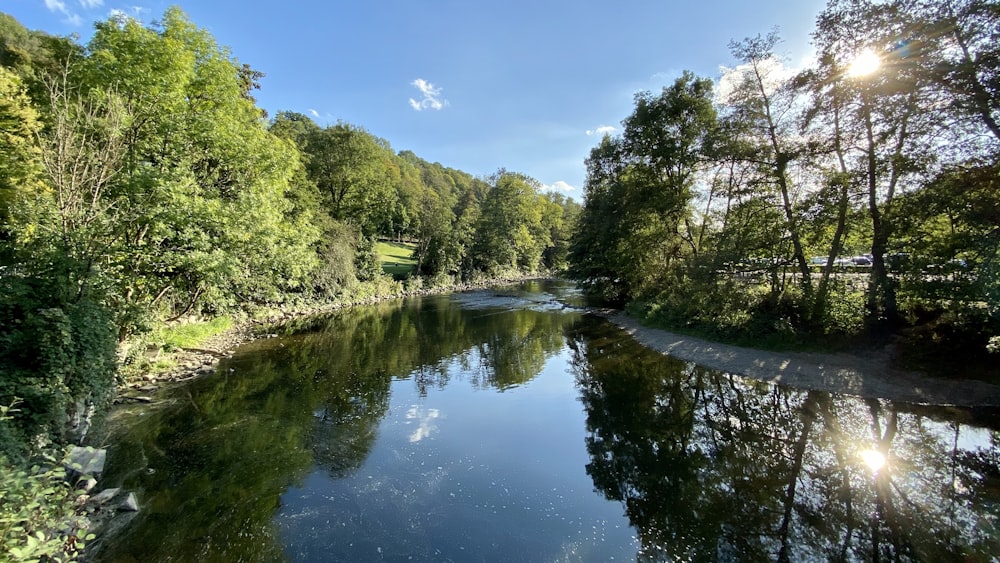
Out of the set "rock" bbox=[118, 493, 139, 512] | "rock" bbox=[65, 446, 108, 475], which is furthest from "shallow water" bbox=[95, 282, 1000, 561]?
"rock" bbox=[65, 446, 108, 475]

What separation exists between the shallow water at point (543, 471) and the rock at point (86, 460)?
646mm

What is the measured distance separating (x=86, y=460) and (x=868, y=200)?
21.8 m

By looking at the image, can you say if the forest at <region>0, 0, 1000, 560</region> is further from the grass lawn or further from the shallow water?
the grass lawn

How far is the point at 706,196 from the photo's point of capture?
2452 cm

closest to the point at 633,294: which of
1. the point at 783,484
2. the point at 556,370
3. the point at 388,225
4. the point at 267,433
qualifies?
the point at 556,370

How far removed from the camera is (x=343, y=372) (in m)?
15.3

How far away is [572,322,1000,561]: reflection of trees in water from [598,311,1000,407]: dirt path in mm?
908

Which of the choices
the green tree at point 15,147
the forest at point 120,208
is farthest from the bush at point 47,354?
the green tree at point 15,147

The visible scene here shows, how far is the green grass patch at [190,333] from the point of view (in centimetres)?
1511

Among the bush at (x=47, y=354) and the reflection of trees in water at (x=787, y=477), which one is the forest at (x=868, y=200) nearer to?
the reflection of trees in water at (x=787, y=477)

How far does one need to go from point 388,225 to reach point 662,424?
50.5 m

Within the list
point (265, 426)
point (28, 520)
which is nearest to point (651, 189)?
point (265, 426)

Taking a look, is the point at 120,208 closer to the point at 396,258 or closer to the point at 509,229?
the point at 396,258

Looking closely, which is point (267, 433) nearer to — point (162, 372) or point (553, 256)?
point (162, 372)
